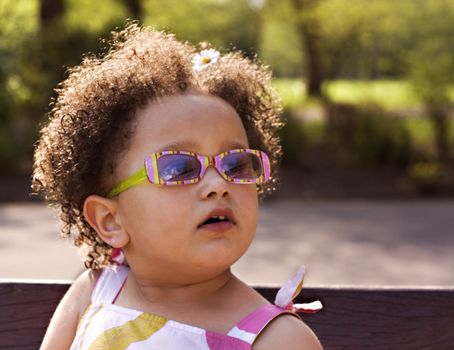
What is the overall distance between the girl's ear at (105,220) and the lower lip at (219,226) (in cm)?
23

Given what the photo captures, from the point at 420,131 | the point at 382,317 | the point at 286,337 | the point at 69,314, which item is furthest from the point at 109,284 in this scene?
the point at 420,131

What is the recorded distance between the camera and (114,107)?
213cm

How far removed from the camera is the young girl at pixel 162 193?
1.98 m

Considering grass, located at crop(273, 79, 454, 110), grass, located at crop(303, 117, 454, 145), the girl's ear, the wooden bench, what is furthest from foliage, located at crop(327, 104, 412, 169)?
the girl's ear

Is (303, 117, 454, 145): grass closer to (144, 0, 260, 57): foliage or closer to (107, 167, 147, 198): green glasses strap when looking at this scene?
(144, 0, 260, 57): foliage

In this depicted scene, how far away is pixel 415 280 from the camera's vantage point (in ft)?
24.5

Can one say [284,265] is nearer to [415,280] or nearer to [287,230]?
[415,280]

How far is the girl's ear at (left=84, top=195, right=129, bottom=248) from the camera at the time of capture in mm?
2127

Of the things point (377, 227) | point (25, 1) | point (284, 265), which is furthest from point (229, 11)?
point (284, 265)

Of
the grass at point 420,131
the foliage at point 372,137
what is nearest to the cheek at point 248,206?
the foliage at point 372,137

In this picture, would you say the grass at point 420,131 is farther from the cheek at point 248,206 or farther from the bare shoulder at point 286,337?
the bare shoulder at point 286,337

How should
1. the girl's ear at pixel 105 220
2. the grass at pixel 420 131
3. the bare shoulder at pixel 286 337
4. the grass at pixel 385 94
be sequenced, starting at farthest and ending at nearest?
1. the grass at pixel 385 94
2. the grass at pixel 420 131
3. the girl's ear at pixel 105 220
4. the bare shoulder at pixel 286 337

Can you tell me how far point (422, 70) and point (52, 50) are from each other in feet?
18.2

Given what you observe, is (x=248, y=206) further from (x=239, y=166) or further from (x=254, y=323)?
(x=254, y=323)
